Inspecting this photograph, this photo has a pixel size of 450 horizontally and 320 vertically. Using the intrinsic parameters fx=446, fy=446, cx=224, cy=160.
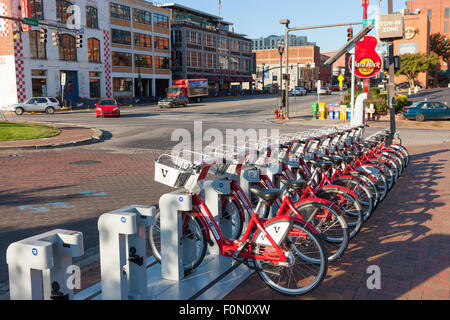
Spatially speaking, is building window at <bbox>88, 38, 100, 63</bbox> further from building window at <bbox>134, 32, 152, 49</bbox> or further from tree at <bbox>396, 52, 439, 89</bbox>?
tree at <bbox>396, 52, 439, 89</bbox>

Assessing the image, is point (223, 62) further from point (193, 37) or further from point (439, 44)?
point (439, 44)

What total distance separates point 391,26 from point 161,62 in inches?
2333

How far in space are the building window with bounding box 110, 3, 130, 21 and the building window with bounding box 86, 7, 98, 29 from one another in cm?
454

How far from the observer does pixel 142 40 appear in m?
65.4

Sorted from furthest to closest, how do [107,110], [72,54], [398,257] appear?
[72,54] < [107,110] < [398,257]

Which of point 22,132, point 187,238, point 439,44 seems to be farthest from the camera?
point 439,44

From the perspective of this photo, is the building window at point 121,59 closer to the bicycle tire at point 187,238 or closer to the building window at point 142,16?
the building window at point 142,16

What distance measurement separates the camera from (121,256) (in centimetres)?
402

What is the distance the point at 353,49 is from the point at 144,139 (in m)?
10.3

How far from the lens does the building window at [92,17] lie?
5381cm

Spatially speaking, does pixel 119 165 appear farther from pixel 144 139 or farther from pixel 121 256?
pixel 121 256

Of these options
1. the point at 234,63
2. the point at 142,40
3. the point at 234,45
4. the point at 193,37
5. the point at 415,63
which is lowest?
the point at 415,63

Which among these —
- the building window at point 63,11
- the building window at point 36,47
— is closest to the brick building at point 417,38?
the building window at point 63,11

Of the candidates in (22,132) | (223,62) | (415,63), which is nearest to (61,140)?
(22,132)
